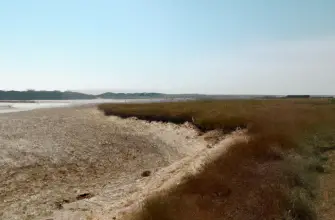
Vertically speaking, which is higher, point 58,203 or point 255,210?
point 255,210

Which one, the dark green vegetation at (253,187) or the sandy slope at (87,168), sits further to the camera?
the sandy slope at (87,168)

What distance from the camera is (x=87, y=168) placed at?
67.5 feet

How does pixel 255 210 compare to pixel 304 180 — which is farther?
pixel 304 180

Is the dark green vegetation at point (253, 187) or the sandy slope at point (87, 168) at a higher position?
the dark green vegetation at point (253, 187)

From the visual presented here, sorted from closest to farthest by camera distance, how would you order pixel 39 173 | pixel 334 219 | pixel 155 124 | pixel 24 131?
pixel 334 219 → pixel 39 173 → pixel 24 131 → pixel 155 124

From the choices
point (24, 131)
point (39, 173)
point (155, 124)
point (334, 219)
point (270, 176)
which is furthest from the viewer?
point (155, 124)

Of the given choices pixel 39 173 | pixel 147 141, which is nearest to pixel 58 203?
pixel 39 173

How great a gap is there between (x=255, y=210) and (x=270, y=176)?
3702 millimetres

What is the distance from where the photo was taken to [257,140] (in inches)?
843

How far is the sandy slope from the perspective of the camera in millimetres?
13844

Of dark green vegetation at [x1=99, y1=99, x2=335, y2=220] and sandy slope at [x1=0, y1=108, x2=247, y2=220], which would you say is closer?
dark green vegetation at [x1=99, y1=99, x2=335, y2=220]

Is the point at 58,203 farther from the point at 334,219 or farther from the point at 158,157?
the point at 158,157

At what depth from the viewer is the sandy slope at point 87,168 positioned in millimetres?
13844

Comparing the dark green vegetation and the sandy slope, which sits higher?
the dark green vegetation
